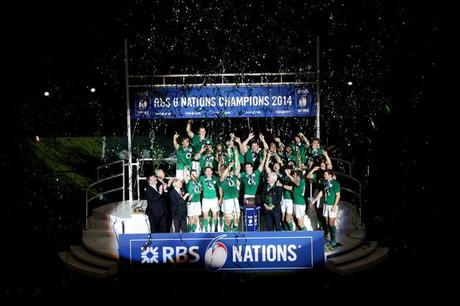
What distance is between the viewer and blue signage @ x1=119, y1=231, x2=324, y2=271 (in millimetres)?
8289

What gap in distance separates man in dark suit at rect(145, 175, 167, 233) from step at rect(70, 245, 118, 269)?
36.3 inches

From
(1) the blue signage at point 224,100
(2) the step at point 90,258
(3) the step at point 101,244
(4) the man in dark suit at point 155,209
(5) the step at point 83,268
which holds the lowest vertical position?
(5) the step at point 83,268

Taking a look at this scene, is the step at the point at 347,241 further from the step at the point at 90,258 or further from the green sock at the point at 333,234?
the step at the point at 90,258

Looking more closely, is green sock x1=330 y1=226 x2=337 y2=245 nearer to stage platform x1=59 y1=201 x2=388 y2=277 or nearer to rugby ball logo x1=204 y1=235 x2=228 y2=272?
stage platform x1=59 y1=201 x2=388 y2=277

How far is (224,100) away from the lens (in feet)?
36.0

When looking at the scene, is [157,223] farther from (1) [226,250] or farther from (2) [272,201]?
(2) [272,201]

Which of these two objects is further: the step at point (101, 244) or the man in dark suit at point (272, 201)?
the man in dark suit at point (272, 201)

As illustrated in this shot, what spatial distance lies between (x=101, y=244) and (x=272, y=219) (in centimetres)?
318

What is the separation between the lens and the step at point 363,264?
862 centimetres

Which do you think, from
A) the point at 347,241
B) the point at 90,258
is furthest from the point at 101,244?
the point at 347,241

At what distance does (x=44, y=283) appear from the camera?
28.6ft

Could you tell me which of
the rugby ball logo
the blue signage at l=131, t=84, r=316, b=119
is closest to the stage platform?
the rugby ball logo

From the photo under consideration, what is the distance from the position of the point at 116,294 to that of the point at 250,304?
2.14 metres

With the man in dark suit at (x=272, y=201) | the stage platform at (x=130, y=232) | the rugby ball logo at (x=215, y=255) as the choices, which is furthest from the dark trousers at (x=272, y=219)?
the rugby ball logo at (x=215, y=255)
